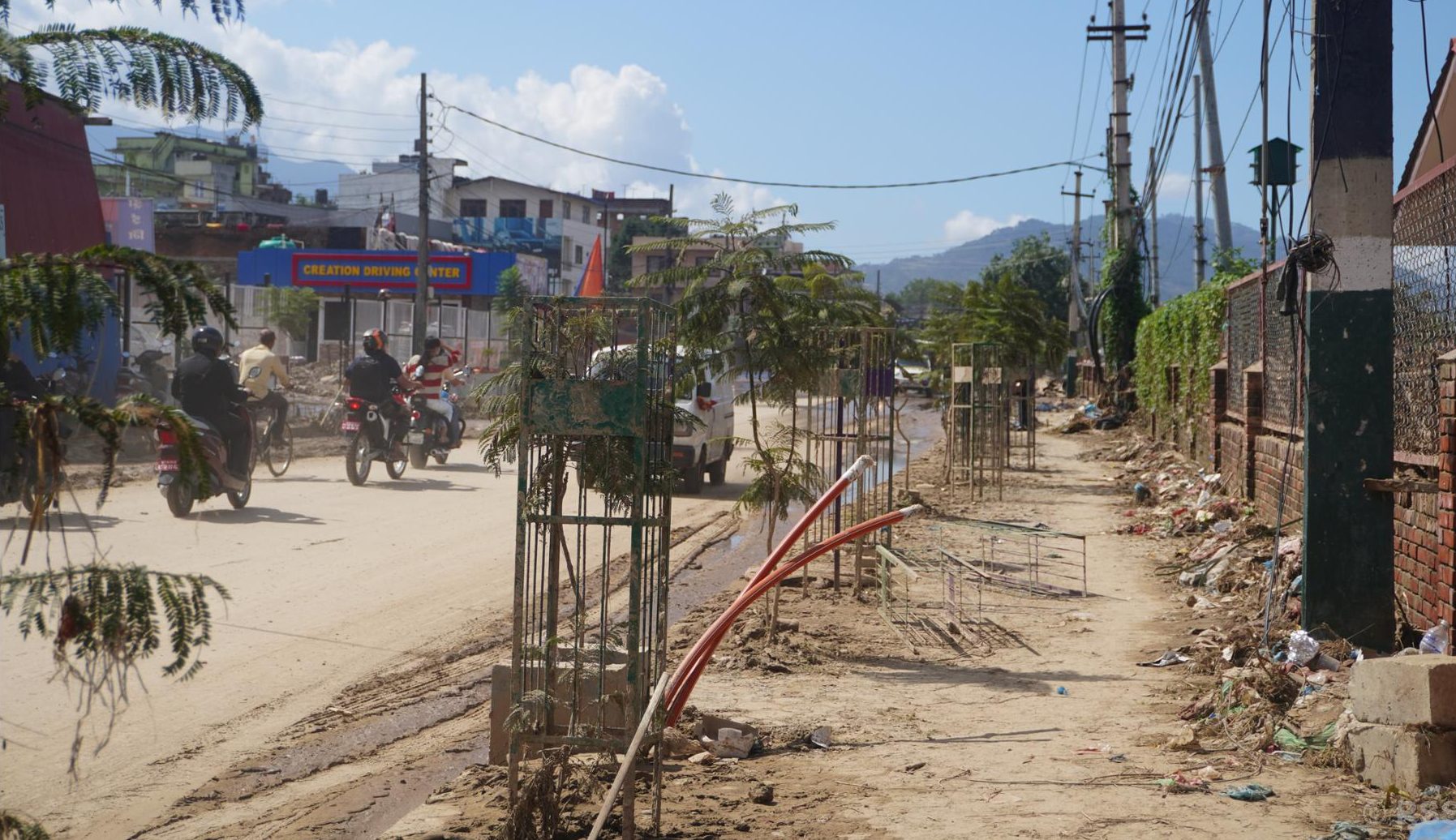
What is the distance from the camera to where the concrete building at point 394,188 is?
72.3m

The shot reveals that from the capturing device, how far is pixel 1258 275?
13648 mm

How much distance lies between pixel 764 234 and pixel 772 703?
133 inches

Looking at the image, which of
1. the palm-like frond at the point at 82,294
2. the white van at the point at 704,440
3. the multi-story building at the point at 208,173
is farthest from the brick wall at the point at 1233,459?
the multi-story building at the point at 208,173

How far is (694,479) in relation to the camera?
56.8 ft

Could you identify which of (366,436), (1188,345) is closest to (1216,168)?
(1188,345)

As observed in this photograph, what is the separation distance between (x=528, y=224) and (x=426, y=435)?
55154 mm

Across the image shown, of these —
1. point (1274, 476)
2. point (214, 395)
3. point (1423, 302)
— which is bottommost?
point (1274, 476)

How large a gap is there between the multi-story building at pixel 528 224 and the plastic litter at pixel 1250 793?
63.1 m

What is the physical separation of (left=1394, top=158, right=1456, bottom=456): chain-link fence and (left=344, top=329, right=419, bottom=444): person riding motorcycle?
11.4 metres

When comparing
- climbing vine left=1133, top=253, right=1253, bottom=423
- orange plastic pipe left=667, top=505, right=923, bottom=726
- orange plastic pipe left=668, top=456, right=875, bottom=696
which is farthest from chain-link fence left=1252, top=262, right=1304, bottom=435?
orange plastic pipe left=667, top=505, right=923, bottom=726

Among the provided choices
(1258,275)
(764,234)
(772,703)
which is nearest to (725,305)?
Answer: (764,234)

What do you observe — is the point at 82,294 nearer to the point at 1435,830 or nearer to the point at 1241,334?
the point at 1435,830

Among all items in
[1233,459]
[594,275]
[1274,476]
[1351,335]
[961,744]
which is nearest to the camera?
[961,744]

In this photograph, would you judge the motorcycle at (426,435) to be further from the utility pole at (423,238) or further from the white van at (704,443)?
the utility pole at (423,238)
